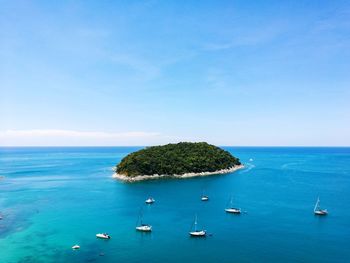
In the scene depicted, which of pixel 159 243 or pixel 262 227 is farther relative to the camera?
pixel 262 227

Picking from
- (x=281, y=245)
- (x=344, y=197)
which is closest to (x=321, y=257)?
(x=281, y=245)

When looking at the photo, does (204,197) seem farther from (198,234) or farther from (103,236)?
(103,236)

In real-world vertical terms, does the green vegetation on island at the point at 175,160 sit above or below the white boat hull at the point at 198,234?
above

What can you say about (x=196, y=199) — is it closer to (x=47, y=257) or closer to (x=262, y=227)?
(x=262, y=227)

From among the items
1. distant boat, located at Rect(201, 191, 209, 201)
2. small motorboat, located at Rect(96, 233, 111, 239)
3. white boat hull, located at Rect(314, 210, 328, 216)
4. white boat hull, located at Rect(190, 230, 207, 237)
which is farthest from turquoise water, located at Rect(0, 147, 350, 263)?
white boat hull, located at Rect(314, 210, 328, 216)

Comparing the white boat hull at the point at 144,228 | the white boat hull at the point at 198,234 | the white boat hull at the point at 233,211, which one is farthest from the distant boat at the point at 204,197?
the white boat hull at the point at 198,234

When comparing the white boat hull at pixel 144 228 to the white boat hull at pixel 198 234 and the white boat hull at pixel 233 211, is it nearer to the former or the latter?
the white boat hull at pixel 198 234

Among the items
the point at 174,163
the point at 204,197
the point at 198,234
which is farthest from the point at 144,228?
the point at 174,163
